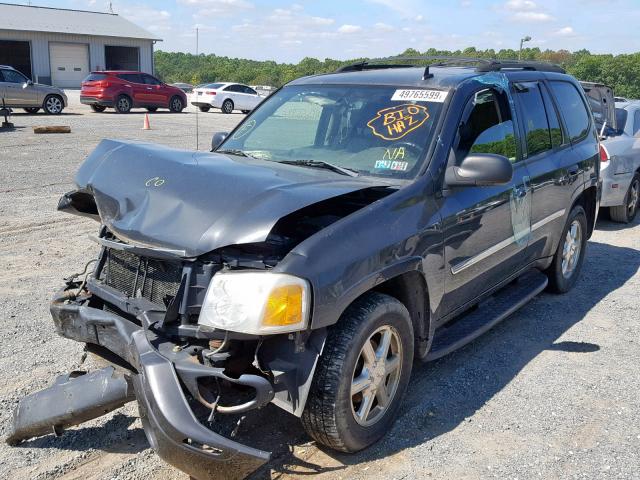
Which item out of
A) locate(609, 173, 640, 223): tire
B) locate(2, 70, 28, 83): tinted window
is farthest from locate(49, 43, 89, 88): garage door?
locate(609, 173, 640, 223): tire

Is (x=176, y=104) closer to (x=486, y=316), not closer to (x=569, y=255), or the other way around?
(x=569, y=255)

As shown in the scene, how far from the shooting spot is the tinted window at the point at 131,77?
85.3 feet

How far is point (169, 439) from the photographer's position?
263 centimetres

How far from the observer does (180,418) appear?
103 inches

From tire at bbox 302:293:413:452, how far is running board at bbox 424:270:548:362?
42 cm

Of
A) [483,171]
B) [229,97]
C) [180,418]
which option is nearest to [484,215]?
[483,171]

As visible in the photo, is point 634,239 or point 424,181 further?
point 634,239

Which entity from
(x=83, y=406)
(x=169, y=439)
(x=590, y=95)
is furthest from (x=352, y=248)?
(x=590, y=95)

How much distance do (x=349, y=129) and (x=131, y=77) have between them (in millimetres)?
24344

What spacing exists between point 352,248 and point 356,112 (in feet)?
5.15

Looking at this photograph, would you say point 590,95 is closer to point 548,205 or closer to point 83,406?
point 548,205

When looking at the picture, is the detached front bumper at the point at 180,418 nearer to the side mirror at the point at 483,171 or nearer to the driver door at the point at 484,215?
the driver door at the point at 484,215

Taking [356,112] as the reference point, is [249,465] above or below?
below

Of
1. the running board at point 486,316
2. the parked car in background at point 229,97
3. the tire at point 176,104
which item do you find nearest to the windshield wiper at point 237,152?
the running board at point 486,316
